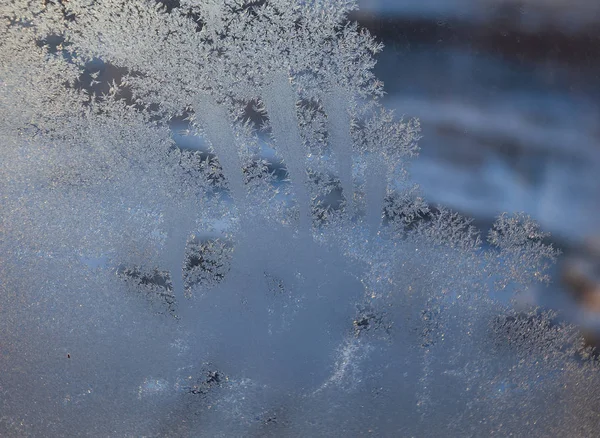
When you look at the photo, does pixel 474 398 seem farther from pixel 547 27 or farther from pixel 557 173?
pixel 547 27

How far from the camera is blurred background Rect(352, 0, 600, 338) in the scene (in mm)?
507

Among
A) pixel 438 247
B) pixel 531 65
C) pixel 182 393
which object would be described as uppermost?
pixel 531 65

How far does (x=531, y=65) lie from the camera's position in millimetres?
521

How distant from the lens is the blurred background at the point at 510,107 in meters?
0.51

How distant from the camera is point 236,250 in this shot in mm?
512

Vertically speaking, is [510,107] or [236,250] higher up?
[510,107]

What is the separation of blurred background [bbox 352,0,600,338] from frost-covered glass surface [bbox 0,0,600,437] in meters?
0.02

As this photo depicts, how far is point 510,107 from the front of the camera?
53 centimetres

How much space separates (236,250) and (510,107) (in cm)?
30

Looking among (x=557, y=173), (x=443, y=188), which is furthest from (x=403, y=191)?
(x=557, y=173)

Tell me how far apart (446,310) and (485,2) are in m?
→ 0.30

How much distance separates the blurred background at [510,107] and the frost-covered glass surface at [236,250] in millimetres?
21

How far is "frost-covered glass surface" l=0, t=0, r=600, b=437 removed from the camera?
0.49 metres

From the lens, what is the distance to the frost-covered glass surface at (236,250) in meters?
0.49
